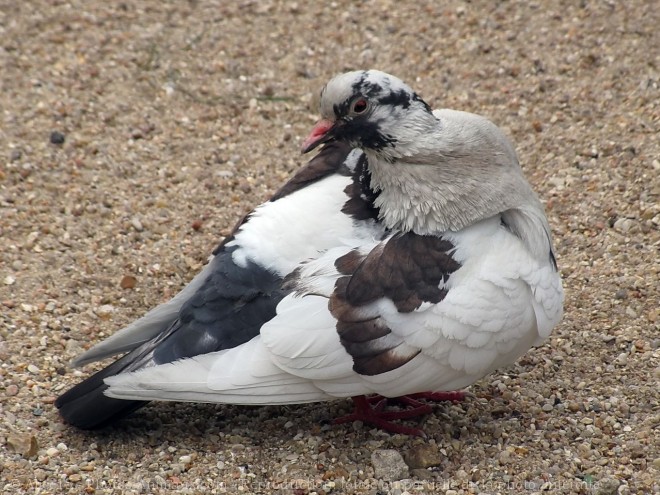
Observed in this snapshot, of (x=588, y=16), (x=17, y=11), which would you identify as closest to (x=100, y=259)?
(x=17, y=11)

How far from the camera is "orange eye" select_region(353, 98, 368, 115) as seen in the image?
13.6 ft

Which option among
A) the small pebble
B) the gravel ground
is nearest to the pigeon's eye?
the gravel ground

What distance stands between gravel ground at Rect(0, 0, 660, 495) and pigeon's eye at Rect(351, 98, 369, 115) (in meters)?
1.47

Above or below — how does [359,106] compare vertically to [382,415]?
above

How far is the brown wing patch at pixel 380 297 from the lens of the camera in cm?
409

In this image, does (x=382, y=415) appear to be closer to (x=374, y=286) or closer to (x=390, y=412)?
(x=390, y=412)

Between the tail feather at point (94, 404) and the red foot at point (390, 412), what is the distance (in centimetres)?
98

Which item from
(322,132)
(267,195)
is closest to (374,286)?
(322,132)

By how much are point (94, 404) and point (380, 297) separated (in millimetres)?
1340

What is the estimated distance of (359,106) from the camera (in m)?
4.17

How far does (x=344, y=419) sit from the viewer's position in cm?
463

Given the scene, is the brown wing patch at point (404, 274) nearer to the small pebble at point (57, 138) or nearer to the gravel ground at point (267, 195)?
the gravel ground at point (267, 195)

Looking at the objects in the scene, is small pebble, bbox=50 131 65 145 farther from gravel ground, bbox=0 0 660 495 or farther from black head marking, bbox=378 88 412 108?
black head marking, bbox=378 88 412 108

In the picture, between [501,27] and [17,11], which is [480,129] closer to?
[501,27]
